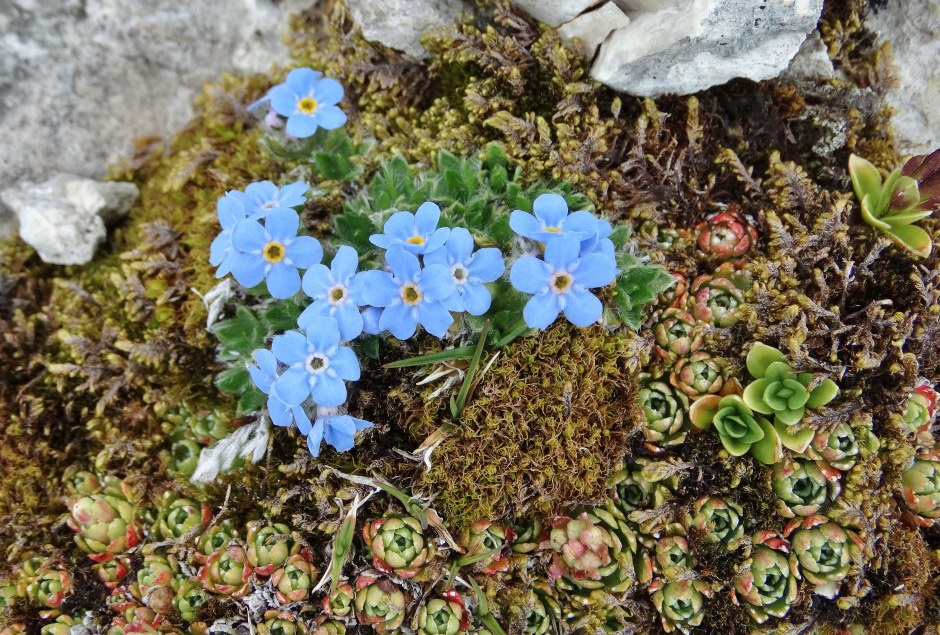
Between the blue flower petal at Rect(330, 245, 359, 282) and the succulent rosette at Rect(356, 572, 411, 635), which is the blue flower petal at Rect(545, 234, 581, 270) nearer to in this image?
the blue flower petal at Rect(330, 245, 359, 282)

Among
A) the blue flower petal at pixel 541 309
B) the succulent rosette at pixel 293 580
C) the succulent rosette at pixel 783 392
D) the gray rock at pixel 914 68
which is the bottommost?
the succulent rosette at pixel 293 580

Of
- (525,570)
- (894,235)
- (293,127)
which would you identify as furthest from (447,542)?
(894,235)

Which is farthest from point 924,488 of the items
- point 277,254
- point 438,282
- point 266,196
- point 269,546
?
point 266,196

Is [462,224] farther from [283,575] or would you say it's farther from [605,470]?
[283,575]

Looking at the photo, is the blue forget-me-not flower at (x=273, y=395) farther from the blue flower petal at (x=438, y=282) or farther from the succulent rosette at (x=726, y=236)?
the succulent rosette at (x=726, y=236)

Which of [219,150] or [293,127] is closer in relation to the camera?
[293,127]

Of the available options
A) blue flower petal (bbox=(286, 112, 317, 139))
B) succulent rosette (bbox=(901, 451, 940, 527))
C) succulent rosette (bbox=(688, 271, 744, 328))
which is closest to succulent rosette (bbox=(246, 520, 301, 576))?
blue flower petal (bbox=(286, 112, 317, 139))

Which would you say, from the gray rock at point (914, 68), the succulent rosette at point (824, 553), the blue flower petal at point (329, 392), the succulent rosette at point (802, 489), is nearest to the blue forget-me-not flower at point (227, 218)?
the blue flower petal at point (329, 392)
